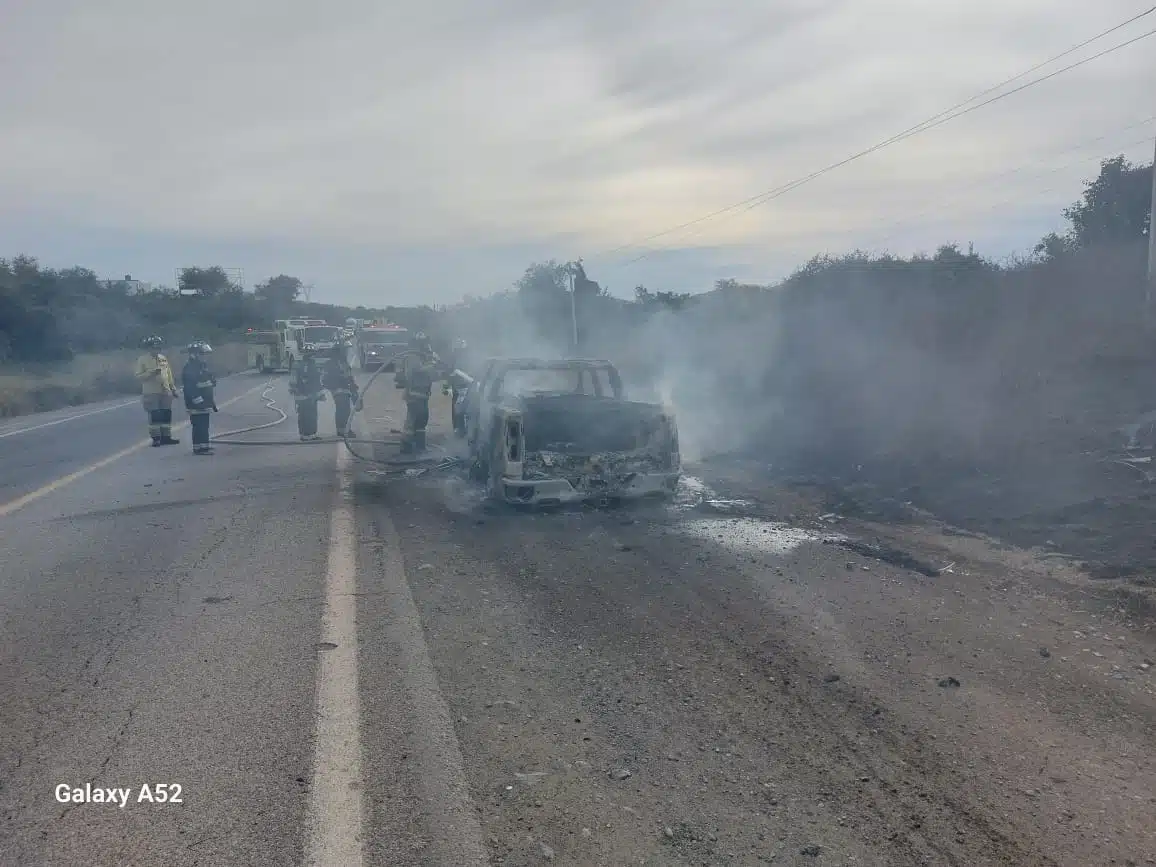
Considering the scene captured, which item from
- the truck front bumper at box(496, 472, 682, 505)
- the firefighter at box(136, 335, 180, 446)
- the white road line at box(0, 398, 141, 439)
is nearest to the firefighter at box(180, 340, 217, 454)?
the firefighter at box(136, 335, 180, 446)

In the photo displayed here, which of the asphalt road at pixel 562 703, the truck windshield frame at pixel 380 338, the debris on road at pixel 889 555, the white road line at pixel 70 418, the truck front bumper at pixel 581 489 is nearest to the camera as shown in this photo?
the asphalt road at pixel 562 703

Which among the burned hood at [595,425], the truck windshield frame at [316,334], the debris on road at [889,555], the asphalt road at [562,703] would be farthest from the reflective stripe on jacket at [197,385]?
the truck windshield frame at [316,334]

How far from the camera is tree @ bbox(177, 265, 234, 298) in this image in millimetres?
91312

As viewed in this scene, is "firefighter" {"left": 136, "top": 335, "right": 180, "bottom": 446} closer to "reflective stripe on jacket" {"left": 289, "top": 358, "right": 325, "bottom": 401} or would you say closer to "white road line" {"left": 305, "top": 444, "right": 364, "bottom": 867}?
"reflective stripe on jacket" {"left": 289, "top": 358, "right": 325, "bottom": 401}

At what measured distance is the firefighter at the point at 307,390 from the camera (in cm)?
1450

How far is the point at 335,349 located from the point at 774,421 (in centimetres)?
820

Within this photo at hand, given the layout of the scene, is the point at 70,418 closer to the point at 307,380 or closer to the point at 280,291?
the point at 307,380

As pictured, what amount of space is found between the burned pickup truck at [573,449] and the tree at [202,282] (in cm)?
8971

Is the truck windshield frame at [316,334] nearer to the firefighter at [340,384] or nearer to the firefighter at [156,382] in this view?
the firefighter at [156,382]

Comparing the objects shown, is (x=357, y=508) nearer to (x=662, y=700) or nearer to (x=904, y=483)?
(x=662, y=700)

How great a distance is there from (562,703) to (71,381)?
37.5 meters

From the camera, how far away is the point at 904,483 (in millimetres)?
10336

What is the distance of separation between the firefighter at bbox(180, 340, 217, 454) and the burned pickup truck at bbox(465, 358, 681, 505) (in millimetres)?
5540

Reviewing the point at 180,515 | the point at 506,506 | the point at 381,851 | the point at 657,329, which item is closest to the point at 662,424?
the point at 506,506
